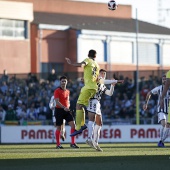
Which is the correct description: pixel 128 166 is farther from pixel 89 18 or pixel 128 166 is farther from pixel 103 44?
pixel 89 18

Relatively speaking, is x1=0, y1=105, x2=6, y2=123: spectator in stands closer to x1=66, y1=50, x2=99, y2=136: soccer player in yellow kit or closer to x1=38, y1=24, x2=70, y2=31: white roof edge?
x1=66, y1=50, x2=99, y2=136: soccer player in yellow kit

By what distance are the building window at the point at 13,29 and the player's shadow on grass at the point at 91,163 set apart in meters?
41.4

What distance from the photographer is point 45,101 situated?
124ft

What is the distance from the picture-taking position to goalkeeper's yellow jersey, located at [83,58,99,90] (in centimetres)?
2159

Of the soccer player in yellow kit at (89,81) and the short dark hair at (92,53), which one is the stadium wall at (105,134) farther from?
the short dark hair at (92,53)

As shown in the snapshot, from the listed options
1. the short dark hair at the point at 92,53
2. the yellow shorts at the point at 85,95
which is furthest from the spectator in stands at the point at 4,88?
the short dark hair at the point at 92,53

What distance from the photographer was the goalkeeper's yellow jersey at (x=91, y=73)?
2159 centimetres

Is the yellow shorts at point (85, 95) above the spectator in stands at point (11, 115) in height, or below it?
above

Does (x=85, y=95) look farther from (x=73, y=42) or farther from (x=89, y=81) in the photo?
(x=73, y=42)

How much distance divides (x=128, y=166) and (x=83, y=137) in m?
18.3

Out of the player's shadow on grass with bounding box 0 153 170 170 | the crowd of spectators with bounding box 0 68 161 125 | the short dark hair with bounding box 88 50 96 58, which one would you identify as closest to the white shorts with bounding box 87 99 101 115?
the short dark hair with bounding box 88 50 96 58

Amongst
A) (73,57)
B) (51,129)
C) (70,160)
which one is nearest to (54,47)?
(73,57)

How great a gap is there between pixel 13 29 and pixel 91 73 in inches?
1499

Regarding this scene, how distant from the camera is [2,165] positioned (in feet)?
50.2
